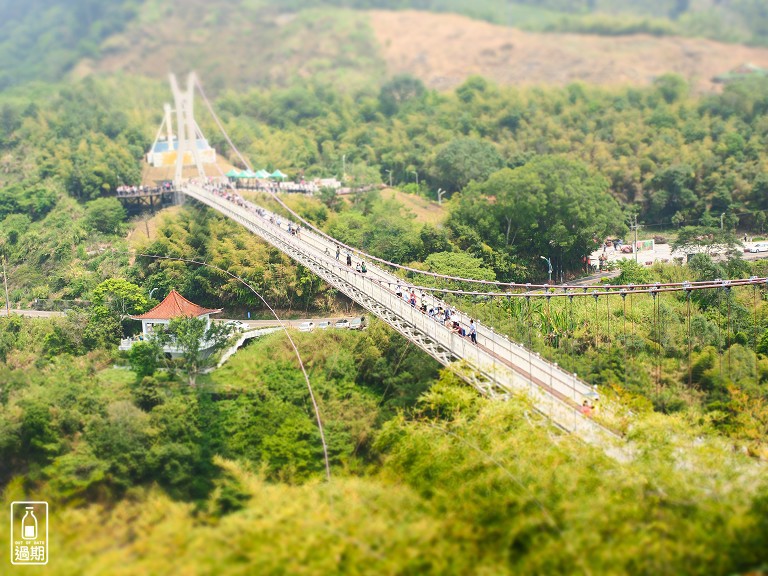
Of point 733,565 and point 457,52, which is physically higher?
point 457,52

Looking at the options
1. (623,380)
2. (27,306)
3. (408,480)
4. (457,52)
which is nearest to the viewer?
(408,480)

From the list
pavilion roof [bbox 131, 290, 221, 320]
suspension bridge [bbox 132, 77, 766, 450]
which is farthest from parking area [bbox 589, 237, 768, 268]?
pavilion roof [bbox 131, 290, 221, 320]

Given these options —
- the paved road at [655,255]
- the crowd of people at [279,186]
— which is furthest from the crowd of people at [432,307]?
the paved road at [655,255]

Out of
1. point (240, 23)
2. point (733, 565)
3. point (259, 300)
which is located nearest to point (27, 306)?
point (259, 300)

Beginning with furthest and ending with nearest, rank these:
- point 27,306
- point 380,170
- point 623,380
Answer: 1. point 380,170
2. point 27,306
3. point 623,380

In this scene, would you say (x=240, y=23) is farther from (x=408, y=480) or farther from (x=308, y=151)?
(x=408, y=480)

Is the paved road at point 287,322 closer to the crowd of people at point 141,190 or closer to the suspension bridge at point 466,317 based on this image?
the suspension bridge at point 466,317

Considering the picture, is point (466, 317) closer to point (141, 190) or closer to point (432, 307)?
point (432, 307)

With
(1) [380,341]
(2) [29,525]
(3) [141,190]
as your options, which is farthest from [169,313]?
(3) [141,190]
